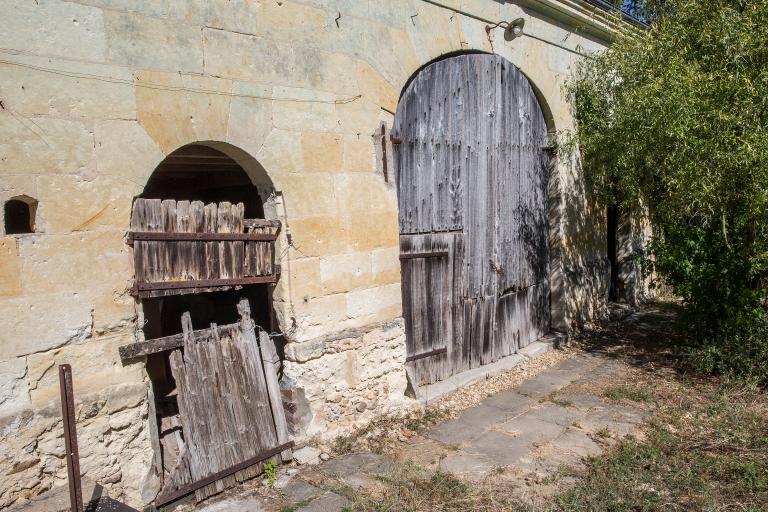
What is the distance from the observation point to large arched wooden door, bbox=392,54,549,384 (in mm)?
5625

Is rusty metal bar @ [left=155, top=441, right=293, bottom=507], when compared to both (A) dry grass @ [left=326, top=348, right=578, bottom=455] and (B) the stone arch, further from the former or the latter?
(B) the stone arch

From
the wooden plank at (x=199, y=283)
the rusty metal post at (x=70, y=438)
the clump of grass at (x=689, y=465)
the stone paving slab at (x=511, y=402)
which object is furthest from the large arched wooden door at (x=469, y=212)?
the rusty metal post at (x=70, y=438)

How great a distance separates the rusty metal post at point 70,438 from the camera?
2.94m

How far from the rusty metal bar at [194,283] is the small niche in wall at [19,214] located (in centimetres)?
70

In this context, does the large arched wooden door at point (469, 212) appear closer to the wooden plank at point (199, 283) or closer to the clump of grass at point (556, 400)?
the clump of grass at point (556, 400)

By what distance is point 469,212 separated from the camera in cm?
624

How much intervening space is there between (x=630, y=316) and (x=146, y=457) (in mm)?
8258

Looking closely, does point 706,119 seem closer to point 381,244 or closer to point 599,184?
point 599,184

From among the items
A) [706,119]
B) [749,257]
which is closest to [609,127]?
[706,119]

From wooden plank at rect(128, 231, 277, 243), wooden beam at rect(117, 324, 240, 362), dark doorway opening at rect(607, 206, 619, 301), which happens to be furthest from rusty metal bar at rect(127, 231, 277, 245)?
dark doorway opening at rect(607, 206, 619, 301)

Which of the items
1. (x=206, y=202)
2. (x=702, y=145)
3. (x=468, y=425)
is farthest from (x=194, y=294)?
(x=702, y=145)

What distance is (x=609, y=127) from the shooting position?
23.9 ft

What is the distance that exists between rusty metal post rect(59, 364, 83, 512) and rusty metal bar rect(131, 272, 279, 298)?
28.0 inches

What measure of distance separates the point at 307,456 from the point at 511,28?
523cm
